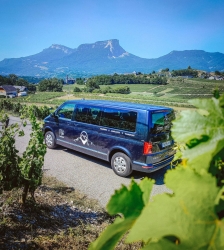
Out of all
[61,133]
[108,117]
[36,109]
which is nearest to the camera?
[108,117]

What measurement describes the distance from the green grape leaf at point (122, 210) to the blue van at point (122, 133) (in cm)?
349

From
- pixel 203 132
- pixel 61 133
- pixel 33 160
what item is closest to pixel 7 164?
pixel 33 160

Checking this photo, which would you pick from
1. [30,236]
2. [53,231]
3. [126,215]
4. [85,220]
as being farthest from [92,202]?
→ [126,215]

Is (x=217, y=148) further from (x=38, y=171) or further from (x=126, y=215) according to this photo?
(x=38, y=171)

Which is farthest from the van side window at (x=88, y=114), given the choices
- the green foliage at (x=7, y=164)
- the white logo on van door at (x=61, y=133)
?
the green foliage at (x=7, y=164)

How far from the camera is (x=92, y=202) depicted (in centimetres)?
425

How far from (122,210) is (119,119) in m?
4.75

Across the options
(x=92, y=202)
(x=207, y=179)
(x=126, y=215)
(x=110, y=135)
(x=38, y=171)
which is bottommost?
(x=92, y=202)

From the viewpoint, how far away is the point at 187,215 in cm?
32

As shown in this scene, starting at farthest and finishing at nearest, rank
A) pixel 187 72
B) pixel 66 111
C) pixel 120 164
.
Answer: pixel 187 72 < pixel 66 111 < pixel 120 164

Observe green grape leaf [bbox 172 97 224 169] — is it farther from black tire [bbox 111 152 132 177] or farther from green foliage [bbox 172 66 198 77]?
green foliage [bbox 172 66 198 77]

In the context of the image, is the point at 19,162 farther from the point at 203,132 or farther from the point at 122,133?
the point at 203,132

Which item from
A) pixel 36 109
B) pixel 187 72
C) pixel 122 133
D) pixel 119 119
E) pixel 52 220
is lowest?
pixel 52 220

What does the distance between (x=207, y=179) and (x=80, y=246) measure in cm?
307
